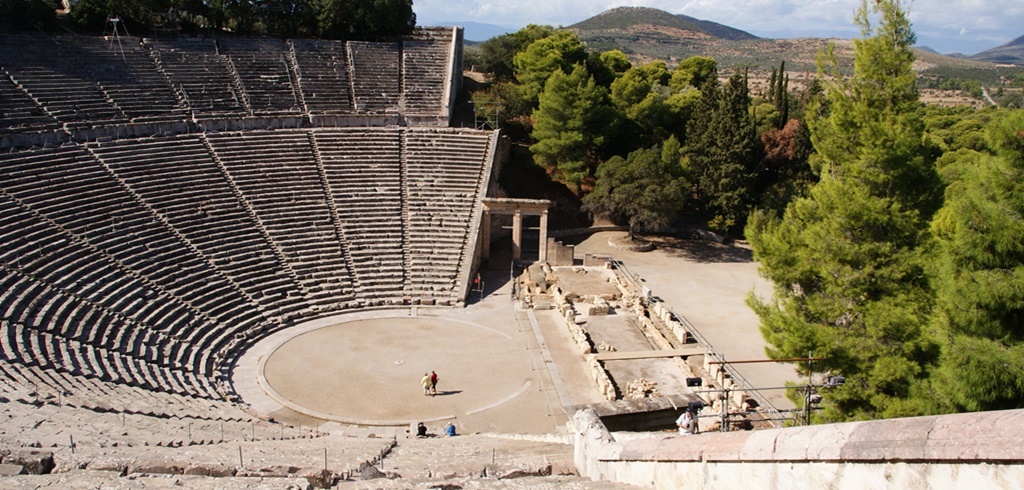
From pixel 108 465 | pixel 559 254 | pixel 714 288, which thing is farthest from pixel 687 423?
pixel 559 254

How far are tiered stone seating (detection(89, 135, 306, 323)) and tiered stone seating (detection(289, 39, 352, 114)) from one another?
6915 mm

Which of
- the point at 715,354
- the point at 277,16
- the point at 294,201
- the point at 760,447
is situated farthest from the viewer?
the point at 277,16

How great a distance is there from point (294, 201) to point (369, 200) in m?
2.91

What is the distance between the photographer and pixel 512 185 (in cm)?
3822

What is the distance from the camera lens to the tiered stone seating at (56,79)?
94.0 feet

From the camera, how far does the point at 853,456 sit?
5.37 metres

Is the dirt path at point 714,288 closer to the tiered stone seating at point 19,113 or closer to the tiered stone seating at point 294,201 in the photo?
the tiered stone seating at point 294,201

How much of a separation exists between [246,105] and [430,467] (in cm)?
2685

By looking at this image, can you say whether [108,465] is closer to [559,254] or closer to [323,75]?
[559,254]

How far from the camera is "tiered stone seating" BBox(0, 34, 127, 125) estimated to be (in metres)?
28.6

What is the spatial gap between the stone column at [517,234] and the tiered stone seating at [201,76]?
43.4 feet

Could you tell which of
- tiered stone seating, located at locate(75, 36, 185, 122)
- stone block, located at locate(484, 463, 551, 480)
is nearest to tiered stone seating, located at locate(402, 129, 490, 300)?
tiered stone seating, located at locate(75, 36, 185, 122)

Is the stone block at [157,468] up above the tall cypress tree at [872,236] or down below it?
below

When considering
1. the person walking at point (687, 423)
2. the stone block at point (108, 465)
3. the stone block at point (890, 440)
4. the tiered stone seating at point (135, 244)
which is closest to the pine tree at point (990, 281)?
the person walking at point (687, 423)
